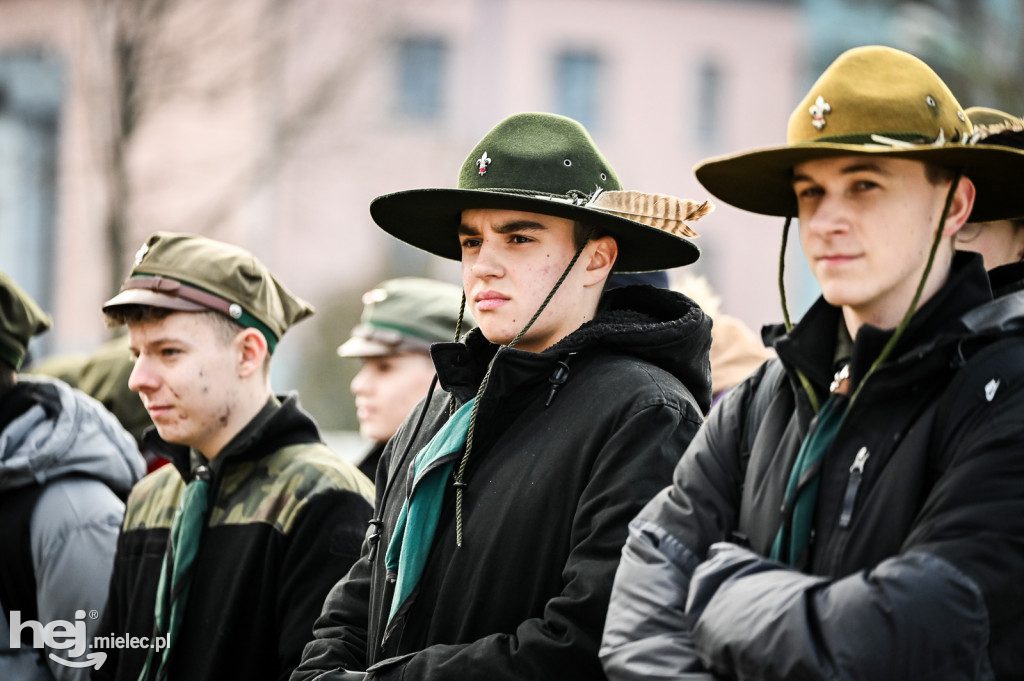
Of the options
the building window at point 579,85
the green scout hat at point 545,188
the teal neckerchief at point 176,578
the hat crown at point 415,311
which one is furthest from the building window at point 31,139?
the green scout hat at point 545,188

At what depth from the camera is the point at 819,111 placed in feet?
8.57

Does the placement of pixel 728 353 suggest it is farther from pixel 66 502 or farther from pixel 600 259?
pixel 66 502

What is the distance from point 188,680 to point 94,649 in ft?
1.66

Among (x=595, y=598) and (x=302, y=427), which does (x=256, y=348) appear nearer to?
(x=302, y=427)

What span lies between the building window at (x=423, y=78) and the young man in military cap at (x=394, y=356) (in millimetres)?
22424

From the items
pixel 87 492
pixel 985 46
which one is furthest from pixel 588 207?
pixel 985 46

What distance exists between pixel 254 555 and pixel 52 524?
0.85 m

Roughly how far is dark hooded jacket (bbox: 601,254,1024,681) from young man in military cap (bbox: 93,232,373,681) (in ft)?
5.49

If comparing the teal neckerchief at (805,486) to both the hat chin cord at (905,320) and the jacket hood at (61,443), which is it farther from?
the jacket hood at (61,443)

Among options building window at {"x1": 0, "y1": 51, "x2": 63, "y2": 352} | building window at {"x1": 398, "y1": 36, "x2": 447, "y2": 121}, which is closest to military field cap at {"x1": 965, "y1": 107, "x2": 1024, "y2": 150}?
building window at {"x1": 0, "y1": 51, "x2": 63, "y2": 352}

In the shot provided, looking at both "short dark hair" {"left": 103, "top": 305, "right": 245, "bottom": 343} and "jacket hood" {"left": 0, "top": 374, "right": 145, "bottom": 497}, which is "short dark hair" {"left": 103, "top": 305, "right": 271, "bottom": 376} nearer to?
"short dark hair" {"left": 103, "top": 305, "right": 245, "bottom": 343}

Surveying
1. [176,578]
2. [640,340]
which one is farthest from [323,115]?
[640,340]

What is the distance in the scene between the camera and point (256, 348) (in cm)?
447

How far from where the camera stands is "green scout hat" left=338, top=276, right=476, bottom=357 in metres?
5.65
